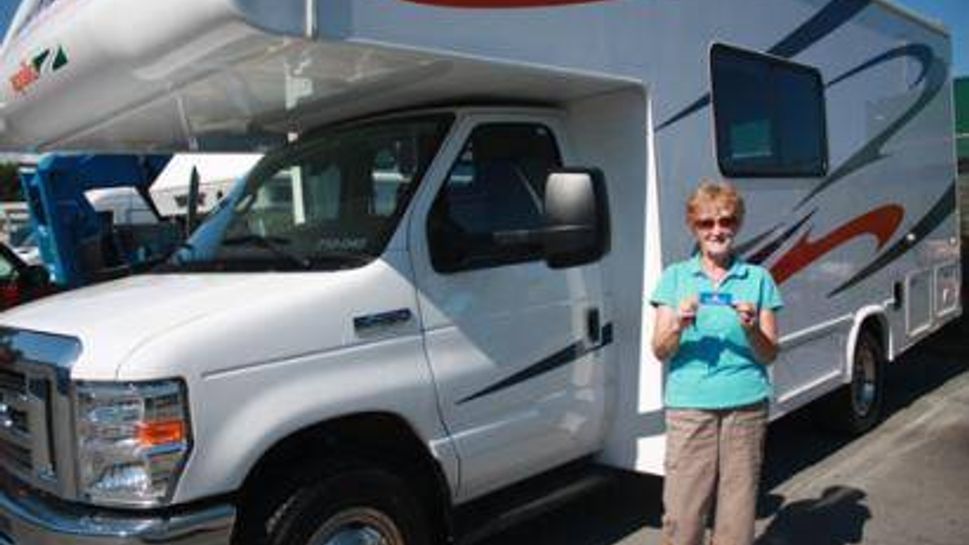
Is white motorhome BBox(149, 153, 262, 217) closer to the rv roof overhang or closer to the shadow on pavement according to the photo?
the rv roof overhang

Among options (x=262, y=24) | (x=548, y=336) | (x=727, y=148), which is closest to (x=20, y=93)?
(x=262, y=24)

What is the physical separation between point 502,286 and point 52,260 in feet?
24.6

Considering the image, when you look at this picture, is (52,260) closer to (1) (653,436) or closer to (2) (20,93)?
(2) (20,93)

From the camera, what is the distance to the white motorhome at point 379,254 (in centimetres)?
359

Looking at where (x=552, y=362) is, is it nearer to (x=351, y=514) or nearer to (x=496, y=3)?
(x=351, y=514)

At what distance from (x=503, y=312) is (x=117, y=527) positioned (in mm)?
1791

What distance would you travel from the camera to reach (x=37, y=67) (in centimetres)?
471

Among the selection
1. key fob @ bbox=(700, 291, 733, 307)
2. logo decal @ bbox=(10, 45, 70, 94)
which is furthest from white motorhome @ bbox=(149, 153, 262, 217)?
key fob @ bbox=(700, 291, 733, 307)

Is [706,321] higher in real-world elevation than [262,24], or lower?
lower

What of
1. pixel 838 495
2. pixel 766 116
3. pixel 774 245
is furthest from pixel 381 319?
pixel 838 495

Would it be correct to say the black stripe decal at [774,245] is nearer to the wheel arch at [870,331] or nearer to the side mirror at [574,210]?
the wheel arch at [870,331]

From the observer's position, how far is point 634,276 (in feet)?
17.1

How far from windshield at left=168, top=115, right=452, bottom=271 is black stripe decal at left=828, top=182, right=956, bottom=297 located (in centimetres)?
333

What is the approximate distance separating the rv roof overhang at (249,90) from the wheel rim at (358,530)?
163cm
